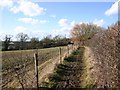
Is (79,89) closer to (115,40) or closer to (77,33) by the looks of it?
(115,40)

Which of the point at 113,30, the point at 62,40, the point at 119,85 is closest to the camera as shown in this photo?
the point at 119,85

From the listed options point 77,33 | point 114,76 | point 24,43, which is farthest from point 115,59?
point 77,33

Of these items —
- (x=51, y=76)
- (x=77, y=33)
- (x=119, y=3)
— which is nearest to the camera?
(x=119, y=3)

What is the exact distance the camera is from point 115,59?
4.45m

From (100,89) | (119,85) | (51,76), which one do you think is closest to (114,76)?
(119,85)

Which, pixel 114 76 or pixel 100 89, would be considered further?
pixel 100 89

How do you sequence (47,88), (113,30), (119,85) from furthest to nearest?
(47,88), (113,30), (119,85)

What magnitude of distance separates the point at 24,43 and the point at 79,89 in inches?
91.6

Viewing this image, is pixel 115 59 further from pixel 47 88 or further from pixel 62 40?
pixel 62 40

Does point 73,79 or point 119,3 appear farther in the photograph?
point 73,79

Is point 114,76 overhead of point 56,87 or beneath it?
overhead

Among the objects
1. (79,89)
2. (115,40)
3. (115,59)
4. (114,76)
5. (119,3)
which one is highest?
(119,3)

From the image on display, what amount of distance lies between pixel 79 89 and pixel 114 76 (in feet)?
5.78

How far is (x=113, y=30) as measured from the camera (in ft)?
15.3
